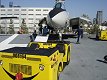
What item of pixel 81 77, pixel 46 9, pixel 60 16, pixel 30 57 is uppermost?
pixel 46 9

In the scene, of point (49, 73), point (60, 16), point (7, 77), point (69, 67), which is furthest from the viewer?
point (60, 16)

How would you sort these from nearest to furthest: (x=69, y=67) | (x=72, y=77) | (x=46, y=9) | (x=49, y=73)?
(x=49, y=73), (x=72, y=77), (x=69, y=67), (x=46, y=9)

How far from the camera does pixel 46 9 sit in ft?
386

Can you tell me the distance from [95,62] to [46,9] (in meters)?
109

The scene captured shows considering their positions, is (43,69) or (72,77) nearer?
(43,69)

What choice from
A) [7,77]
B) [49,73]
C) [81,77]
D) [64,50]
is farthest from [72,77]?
[7,77]

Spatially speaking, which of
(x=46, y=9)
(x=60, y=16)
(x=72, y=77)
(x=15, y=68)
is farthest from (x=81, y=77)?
(x=46, y=9)

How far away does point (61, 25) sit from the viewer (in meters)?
16.7

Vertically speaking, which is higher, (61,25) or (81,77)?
(61,25)

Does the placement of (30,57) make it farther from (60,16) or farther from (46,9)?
(46,9)

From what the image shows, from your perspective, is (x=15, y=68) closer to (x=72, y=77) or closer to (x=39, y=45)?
(x=72, y=77)

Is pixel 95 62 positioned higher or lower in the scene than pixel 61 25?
lower

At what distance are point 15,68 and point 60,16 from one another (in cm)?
1091

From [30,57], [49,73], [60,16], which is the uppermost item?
[60,16]
